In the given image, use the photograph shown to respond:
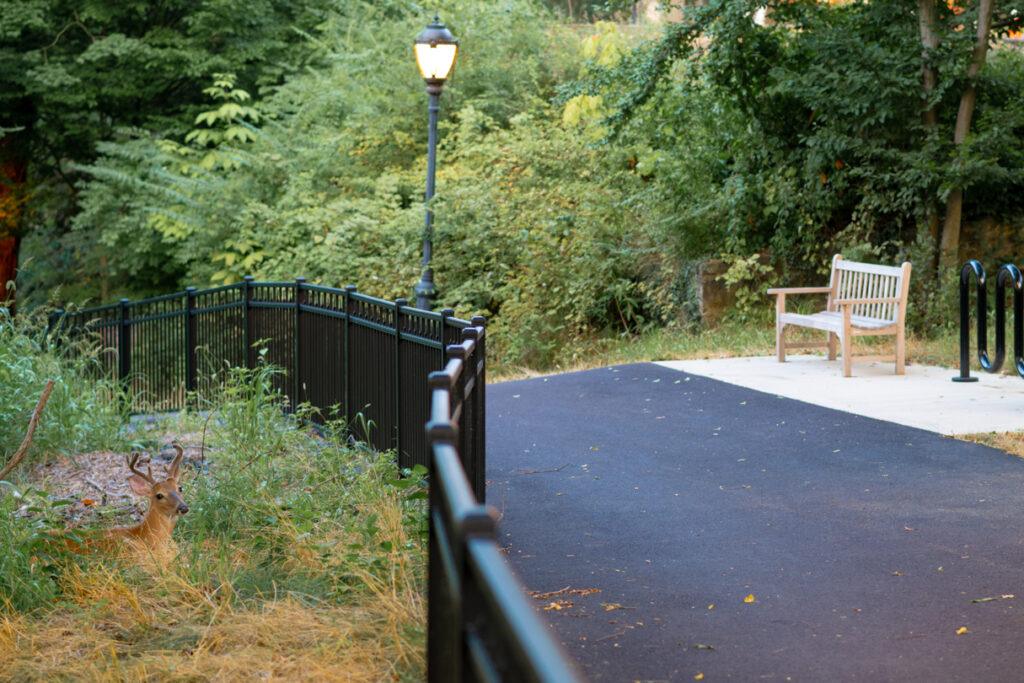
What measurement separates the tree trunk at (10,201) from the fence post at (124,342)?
47.4ft

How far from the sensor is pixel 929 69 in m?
14.0

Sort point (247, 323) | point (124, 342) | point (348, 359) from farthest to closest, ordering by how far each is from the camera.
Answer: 1. point (124, 342)
2. point (247, 323)
3. point (348, 359)

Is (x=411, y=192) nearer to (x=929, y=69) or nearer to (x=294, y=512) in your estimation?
(x=929, y=69)

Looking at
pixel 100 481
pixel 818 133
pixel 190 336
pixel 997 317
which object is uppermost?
pixel 818 133

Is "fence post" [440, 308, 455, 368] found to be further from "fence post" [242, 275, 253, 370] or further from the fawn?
"fence post" [242, 275, 253, 370]

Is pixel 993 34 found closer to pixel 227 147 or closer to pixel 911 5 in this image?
pixel 911 5

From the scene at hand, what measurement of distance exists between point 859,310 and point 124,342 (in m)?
8.58

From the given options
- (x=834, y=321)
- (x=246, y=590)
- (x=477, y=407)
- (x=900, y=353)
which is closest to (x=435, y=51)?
(x=834, y=321)

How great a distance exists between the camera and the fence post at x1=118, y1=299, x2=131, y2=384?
1205 centimetres

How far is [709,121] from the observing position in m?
17.1

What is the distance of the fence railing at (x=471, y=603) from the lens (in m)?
1.38

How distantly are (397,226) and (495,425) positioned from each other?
9.25 metres

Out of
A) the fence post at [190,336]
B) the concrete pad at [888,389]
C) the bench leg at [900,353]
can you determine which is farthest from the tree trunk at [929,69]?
the fence post at [190,336]

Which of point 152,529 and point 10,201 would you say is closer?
point 152,529
